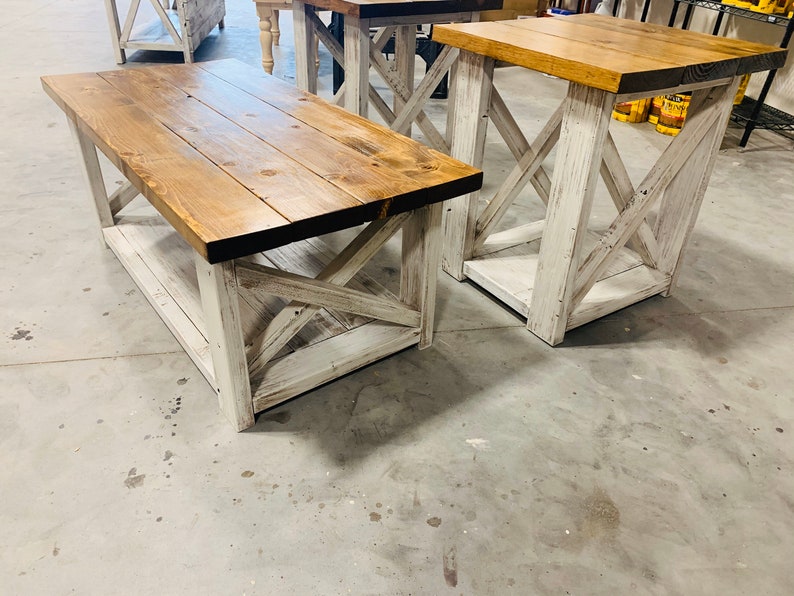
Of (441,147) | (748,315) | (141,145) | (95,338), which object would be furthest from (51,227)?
(748,315)

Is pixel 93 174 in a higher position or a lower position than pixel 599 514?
higher

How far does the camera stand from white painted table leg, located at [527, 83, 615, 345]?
1720 mm

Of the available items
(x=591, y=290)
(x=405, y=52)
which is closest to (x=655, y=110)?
(x=405, y=52)

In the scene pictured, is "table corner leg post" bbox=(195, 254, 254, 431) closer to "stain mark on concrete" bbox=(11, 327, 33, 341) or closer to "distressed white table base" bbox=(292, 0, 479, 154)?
A: "stain mark on concrete" bbox=(11, 327, 33, 341)

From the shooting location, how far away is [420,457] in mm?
1610

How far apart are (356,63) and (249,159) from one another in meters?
1.22

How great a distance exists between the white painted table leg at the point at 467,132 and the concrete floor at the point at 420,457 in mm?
190

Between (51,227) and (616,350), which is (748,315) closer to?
(616,350)

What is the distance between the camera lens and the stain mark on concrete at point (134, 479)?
1.50 metres

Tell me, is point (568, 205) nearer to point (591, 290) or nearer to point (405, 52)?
point (591, 290)

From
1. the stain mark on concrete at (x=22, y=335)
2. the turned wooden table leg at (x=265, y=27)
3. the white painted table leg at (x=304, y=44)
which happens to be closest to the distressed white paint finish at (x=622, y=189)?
the white painted table leg at (x=304, y=44)

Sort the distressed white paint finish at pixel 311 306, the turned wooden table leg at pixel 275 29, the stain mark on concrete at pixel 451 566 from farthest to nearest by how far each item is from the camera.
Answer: the turned wooden table leg at pixel 275 29 < the distressed white paint finish at pixel 311 306 < the stain mark on concrete at pixel 451 566

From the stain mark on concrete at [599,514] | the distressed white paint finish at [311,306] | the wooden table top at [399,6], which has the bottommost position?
the stain mark on concrete at [599,514]

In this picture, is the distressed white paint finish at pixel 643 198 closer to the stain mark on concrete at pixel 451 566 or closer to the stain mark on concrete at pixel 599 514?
the stain mark on concrete at pixel 599 514
